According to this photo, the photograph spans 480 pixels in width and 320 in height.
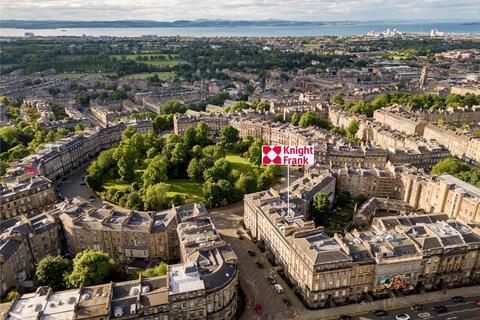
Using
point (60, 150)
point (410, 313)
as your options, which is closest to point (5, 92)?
point (60, 150)

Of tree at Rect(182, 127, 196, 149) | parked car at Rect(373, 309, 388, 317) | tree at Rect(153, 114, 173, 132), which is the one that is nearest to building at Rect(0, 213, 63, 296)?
tree at Rect(182, 127, 196, 149)

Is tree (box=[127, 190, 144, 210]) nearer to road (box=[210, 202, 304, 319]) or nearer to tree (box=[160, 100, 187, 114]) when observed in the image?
road (box=[210, 202, 304, 319])

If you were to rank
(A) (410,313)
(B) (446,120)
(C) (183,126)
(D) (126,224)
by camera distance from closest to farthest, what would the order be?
(A) (410,313) < (D) (126,224) < (C) (183,126) < (B) (446,120)

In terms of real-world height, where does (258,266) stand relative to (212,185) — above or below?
below

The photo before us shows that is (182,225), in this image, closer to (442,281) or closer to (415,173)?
(442,281)

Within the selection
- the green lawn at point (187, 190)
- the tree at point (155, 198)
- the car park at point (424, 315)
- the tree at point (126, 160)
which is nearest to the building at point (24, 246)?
the tree at point (155, 198)

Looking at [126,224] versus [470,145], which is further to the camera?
[470,145]
